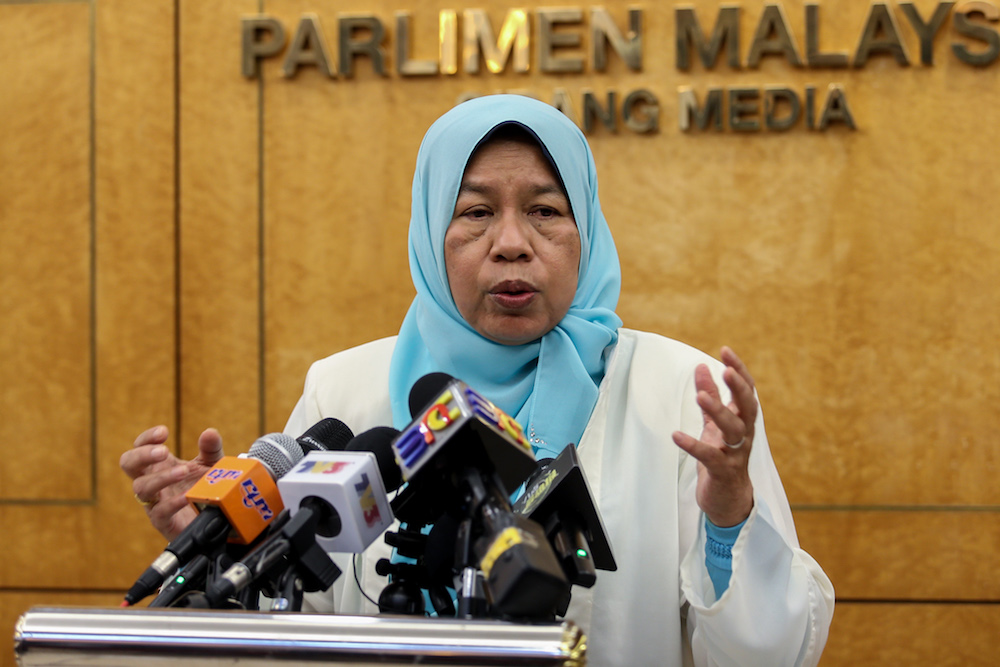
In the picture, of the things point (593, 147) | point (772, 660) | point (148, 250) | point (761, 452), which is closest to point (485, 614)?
point (772, 660)

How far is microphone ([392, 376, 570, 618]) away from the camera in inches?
24.8

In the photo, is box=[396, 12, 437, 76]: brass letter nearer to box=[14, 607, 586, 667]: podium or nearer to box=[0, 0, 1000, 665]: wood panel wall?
box=[0, 0, 1000, 665]: wood panel wall

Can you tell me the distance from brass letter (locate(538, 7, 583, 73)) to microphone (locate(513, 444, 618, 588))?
1.96m

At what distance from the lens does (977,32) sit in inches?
97.9

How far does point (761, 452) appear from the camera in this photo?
4.38ft

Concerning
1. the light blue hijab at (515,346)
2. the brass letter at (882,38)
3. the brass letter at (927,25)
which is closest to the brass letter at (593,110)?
the brass letter at (882,38)

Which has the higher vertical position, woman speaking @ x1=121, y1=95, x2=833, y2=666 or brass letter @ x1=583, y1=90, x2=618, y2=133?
brass letter @ x1=583, y1=90, x2=618, y2=133

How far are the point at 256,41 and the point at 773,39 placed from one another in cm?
159

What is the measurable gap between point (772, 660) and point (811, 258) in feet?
5.56

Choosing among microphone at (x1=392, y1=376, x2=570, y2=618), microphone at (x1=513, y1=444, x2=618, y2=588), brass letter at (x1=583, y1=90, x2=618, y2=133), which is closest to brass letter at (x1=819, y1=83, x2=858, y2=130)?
brass letter at (x1=583, y1=90, x2=618, y2=133)

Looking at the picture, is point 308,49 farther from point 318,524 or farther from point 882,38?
point 318,524

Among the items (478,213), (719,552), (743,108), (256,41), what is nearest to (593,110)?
(743,108)

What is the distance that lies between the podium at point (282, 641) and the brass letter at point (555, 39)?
7.30 ft

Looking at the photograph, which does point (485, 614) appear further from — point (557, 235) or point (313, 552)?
point (557, 235)
